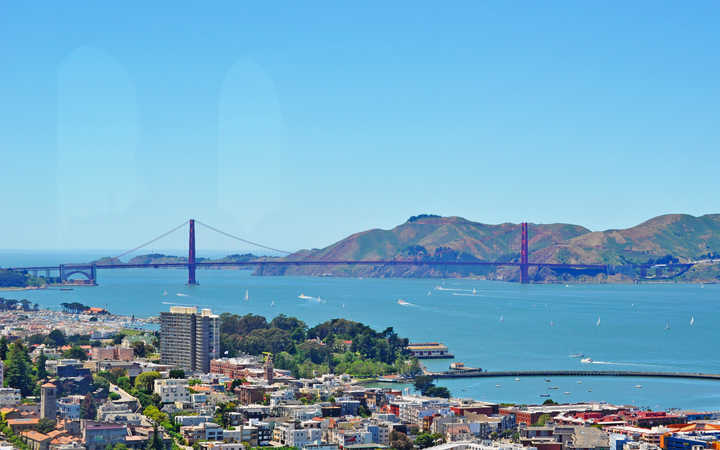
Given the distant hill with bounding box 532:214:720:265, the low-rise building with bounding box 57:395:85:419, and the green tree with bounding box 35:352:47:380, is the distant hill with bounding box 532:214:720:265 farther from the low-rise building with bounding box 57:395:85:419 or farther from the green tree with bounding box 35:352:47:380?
the low-rise building with bounding box 57:395:85:419

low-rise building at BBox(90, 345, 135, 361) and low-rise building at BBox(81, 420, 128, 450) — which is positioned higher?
low-rise building at BBox(90, 345, 135, 361)

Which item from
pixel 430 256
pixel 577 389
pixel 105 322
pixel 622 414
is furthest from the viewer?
pixel 430 256

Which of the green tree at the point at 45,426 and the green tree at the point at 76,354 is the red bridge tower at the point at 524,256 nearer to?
the green tree at the point at 76,354

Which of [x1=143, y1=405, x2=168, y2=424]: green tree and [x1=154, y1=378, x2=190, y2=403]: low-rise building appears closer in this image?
[x1=143, y1=405, x2=168, y2=424]: green tree

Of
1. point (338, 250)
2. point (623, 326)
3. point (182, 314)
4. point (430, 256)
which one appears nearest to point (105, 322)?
point (182, 314)

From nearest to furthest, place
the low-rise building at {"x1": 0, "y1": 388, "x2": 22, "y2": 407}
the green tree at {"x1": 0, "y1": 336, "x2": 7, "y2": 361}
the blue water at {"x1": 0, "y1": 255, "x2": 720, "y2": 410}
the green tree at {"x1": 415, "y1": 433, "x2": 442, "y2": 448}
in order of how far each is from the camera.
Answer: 1. the green tree at {"x1": 415, "y1": 433, "x2": 442, "y2": 448}
2. the low-rise building at {"x1": 0, "y1": 388, "x2": 22, "y2": 407}
3. the green tree at {"x1": 0, "y1": 336, "x2": 7, "y2": 361}
4. the blue water at {"x1": 0, "y1": 255, "x2": 720, "y2": 410}

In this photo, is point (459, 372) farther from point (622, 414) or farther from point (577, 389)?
point (622, 414)

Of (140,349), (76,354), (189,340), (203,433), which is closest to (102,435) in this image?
(203,433)

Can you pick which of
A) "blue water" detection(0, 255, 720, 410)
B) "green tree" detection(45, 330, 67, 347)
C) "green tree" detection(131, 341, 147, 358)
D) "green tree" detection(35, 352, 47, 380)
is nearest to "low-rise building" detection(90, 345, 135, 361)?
"green tree" detection(131, 341, 147, 358)
